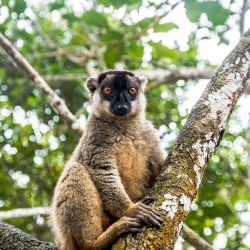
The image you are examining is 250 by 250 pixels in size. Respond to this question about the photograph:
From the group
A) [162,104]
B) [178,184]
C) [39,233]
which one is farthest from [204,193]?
[178,184]

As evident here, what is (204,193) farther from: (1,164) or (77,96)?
(1,164)

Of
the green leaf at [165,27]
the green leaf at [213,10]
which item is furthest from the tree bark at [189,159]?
the green leaf at [165,27]

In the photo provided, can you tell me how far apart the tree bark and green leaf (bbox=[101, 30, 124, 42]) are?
2661mm

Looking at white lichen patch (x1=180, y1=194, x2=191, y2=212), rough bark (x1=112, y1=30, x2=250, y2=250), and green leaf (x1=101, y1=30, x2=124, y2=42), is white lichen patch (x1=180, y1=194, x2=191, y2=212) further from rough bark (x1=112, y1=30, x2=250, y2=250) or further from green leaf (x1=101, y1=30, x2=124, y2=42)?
green leaf (x1=101, y1=30, x2=124, y2=42)

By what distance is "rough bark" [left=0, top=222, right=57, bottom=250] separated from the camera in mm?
4660

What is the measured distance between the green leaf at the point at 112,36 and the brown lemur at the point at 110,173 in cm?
107

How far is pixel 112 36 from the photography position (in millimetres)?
7684

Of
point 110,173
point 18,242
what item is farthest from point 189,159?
point 18,242

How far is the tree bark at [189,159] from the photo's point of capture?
3.74m

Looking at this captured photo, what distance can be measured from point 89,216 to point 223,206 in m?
6.23

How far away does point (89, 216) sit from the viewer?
475 cm

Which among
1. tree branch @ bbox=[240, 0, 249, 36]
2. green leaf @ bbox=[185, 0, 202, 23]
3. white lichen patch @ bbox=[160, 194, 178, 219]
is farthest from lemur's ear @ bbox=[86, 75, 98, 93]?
white lichen patch @ bbox=[160, 194, 178, 219]

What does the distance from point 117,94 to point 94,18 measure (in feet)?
5.13

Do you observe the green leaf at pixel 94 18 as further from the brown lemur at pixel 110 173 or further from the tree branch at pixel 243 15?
the tree branch at pixel 243 15
